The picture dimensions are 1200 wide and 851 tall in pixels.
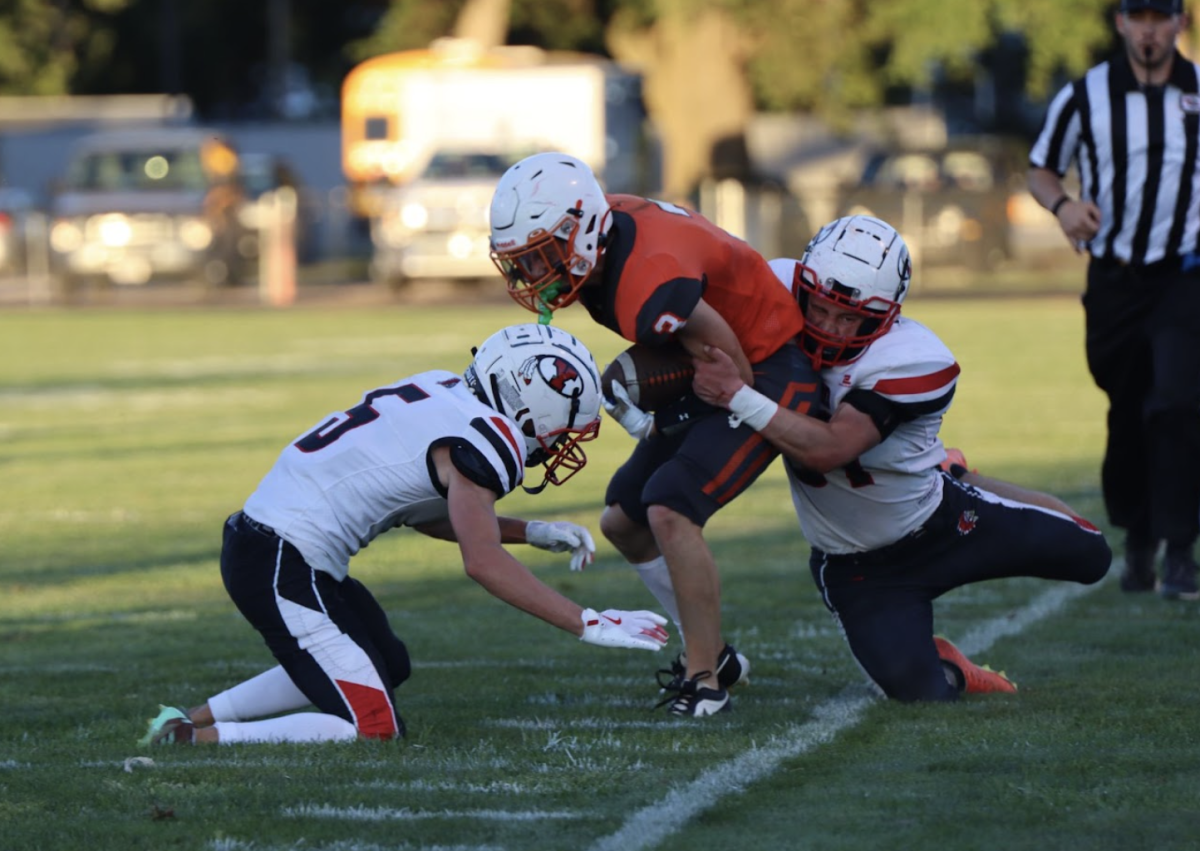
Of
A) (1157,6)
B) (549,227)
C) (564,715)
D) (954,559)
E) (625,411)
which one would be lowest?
(564,715)

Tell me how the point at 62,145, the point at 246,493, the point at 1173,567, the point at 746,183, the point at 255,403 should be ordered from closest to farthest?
1. the point at 1173,567
2. the point at 246,493
3. the point at 255,403
4. the point at 746,183
5. the point at 62,145

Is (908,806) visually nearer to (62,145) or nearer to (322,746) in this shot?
(322,746)

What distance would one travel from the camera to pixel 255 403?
1386cm

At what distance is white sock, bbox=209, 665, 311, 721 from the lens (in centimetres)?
504

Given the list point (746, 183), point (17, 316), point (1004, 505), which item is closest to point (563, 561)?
point (1004, 505)

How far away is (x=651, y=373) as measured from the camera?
5.41 m

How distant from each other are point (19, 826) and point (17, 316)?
20.8 metres

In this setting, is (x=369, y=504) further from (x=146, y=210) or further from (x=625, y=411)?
(x=146, y=210)

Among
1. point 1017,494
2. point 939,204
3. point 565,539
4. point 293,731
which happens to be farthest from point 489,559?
point 939,204

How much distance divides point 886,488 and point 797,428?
385 millimetres

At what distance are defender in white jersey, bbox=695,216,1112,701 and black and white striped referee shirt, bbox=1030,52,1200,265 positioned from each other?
1.60m

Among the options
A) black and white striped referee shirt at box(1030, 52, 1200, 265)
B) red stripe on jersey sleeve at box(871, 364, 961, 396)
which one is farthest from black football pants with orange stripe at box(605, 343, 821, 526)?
black and white striped referee shirt at box(1030, 52, 1200, 265)

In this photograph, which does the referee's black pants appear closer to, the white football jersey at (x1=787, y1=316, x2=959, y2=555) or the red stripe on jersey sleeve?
the white football jersey at (x1=787, y1=316, x2=959, y2=555)

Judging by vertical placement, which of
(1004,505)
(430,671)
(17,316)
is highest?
(1004,505)
